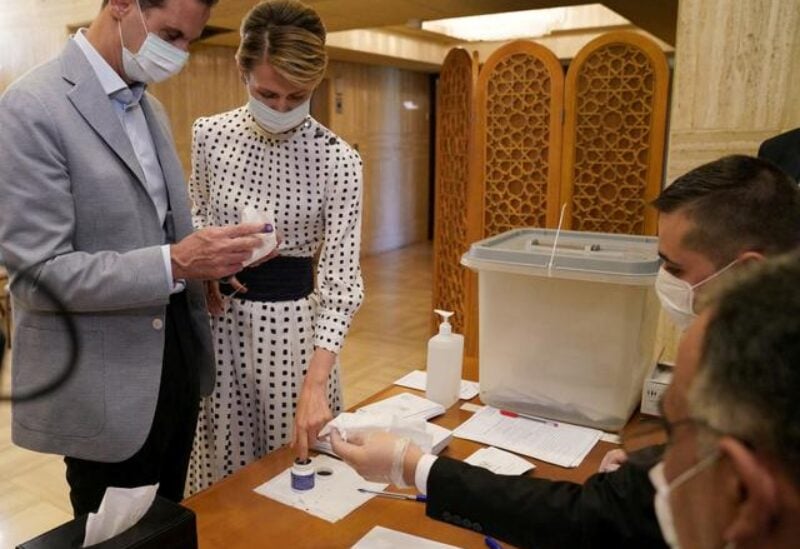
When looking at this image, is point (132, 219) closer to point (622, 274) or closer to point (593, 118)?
point (622, 274)

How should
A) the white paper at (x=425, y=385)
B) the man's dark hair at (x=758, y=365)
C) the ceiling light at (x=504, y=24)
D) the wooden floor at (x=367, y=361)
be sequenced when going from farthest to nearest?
the ceiling light at (x=504, y=24) < the wooden floor at (x=367, y=361) < the white paper at (x=425, y=385) < the man's dark hair at (x=758, y=365)

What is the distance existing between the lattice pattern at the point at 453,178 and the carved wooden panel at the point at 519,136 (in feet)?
0.39

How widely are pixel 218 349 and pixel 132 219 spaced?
1.28 ft

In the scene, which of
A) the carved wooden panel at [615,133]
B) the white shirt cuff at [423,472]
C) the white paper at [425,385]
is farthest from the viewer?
the carved wooden panel at [615,133]

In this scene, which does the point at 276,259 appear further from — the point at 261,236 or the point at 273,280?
the point at 261,236

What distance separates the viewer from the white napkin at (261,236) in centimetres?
122

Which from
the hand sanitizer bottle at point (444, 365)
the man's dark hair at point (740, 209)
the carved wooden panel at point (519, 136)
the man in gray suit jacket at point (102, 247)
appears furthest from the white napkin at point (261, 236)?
the carved wooden panel at point (519, 136)

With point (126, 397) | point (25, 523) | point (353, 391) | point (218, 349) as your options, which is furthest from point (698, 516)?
point (353, 391)

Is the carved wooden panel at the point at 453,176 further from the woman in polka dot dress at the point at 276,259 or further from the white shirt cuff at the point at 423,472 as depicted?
the white shirt cuff at the point at 423,472

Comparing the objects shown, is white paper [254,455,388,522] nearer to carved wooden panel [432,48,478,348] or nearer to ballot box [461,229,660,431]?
ballot box [461,229,660,431]

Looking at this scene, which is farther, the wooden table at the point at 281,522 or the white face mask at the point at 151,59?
the white face mask at the point at 151,59

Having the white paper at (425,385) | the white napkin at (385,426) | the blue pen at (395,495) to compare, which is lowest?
the white paper at (425,385)

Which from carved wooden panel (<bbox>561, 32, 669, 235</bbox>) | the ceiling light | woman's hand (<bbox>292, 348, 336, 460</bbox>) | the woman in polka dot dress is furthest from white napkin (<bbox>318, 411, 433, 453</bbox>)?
the ceiling light

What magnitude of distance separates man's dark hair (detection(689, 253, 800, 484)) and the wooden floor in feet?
2.35
